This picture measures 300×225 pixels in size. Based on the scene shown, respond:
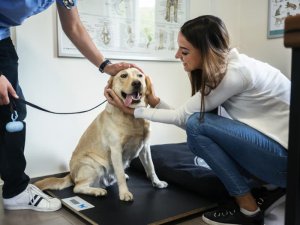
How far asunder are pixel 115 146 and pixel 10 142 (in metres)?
0.51

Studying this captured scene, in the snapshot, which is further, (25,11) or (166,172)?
(166,172)

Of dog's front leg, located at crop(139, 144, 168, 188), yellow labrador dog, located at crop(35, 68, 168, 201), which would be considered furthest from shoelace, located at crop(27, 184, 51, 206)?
dog's front leg, located at crop(139, 144, 168, 188)

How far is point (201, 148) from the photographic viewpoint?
1.39m

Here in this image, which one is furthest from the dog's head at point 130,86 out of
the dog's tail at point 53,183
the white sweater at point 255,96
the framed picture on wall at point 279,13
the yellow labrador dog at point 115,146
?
the framed picture on wall at point 279,13

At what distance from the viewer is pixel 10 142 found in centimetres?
150

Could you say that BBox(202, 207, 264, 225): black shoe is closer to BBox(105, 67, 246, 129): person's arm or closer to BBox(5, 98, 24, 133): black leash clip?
BBox(105, 67, 246, 129): person's arm

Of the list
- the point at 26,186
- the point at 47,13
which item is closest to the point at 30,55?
the point at 47,13

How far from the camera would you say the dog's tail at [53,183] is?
5.74 feet

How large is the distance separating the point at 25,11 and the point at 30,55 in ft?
2.44

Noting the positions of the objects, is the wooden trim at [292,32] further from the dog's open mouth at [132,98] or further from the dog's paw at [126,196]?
the dog's paw at [126,196]

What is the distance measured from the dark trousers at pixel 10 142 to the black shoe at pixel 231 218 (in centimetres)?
94

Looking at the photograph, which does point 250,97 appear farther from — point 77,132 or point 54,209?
point 77,132

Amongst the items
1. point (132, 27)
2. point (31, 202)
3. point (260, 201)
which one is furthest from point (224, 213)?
point (132, 27)

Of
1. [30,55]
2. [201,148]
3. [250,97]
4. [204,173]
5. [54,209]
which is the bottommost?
[54,209]
